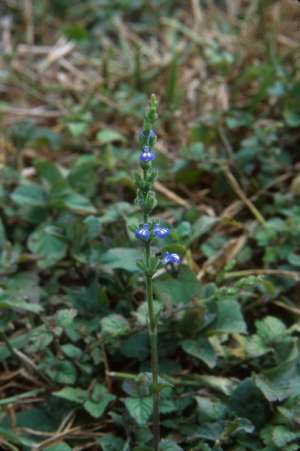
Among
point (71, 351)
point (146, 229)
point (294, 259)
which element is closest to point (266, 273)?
point (294, 259)

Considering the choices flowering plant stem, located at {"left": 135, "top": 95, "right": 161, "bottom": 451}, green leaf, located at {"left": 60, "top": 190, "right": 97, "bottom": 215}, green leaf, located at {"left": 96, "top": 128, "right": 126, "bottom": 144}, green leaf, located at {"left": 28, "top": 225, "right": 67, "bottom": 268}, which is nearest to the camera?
flowering plant stem, located at {"left": 135, "top": 95, "right": 161, "bottom": 451}

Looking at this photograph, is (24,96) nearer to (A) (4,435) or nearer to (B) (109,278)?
(B) (109,278)

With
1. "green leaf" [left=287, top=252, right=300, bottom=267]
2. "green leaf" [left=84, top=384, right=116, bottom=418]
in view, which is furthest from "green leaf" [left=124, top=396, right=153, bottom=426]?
"green leaf" [left=287, top=252, right=300, bottom=267]

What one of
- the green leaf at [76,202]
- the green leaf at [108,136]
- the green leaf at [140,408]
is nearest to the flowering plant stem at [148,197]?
the green leaf at [140,408]

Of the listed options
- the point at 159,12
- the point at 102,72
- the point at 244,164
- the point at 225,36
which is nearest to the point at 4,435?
the point at 244,164

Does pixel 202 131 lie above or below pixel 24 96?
below

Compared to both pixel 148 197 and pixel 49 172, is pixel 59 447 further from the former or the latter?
pixel 49 172

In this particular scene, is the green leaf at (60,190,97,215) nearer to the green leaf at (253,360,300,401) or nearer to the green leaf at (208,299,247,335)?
the green leaf at (208,299,247,335)
